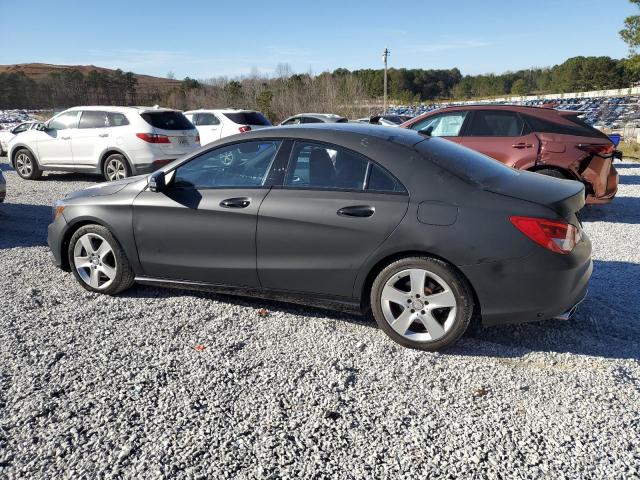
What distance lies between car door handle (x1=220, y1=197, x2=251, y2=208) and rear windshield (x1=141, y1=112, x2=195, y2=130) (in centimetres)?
763

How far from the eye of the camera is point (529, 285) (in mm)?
3240

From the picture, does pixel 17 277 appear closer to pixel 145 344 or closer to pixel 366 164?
pixel 145 344

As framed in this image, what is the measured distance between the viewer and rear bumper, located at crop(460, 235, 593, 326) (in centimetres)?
322

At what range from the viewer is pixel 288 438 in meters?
2.62

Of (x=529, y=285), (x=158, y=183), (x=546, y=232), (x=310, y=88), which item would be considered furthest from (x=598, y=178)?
(x=310, y=88)

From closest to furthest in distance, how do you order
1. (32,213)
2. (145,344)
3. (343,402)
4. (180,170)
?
Answer: (343,402)
(145,344)
(180,170)
(32,213)

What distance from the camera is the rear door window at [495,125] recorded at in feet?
26.4

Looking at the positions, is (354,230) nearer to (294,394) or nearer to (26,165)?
(294,394)

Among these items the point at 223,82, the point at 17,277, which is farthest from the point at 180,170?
the point at 223,82

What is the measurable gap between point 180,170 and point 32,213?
5.51 m

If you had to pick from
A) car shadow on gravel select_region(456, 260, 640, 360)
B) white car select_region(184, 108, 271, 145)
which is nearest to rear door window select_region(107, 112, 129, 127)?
white car select_region(184, 108, 271, 145)

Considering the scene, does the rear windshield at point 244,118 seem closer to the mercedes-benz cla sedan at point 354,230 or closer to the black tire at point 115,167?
the black tire at point 115,167

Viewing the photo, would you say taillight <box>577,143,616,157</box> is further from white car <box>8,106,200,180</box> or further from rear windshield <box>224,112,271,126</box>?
rear windshield <box>224,112,271,126</box>

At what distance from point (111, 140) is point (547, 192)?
9.77 metres
